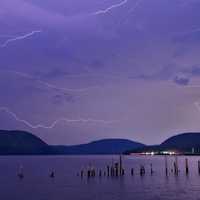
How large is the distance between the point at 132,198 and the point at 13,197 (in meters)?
17.1

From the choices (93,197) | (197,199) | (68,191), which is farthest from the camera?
(68,191)

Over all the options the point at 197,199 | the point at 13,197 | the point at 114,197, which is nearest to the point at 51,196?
the point at 13,197

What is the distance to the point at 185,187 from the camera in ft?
236

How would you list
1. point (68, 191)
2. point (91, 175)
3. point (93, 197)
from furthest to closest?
point (91, 175) → point (68, 191) → point (93, 197)

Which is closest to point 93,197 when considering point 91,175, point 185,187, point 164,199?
point 164,199

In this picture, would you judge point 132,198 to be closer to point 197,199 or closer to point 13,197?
point 197,199

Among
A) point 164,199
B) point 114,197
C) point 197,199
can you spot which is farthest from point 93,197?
point 197,199

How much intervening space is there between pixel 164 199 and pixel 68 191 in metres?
18.6

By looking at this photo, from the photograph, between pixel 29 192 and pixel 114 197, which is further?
pixel 29 192

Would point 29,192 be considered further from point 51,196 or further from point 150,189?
point 150,189

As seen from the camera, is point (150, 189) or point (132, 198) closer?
point (132, 198)

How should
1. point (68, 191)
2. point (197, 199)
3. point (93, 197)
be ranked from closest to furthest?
point (197, 199) → point (93, 197) → point (68, 191)

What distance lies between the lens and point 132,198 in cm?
5856

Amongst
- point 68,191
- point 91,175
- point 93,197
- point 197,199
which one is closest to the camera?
point 197,199
